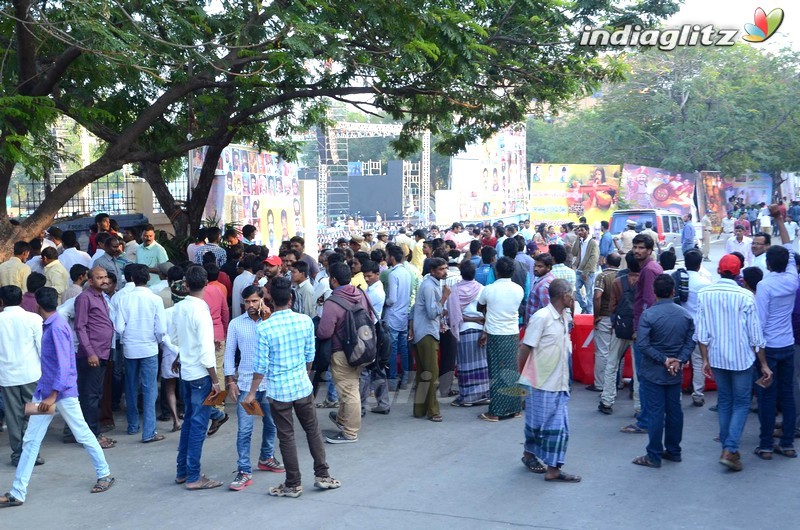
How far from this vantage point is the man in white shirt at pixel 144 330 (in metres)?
8.77

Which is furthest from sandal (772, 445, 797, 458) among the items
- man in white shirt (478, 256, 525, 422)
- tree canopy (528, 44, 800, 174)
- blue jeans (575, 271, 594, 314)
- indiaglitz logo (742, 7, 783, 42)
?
tree canopy (528, 44, 800, 174)

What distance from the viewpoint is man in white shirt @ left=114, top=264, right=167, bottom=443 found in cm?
877

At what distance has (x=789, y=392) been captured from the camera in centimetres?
773

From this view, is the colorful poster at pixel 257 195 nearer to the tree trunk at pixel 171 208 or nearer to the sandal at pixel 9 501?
the tree trunk at pixel 171 208

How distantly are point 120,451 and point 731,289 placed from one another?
19.7 feet

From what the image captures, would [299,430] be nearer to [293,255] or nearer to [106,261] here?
[293,255]

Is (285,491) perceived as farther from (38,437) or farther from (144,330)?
(144,330)

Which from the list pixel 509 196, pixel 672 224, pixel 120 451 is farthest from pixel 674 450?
pixel 509 196

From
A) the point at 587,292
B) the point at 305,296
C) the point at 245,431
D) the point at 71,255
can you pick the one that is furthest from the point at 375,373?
the point at 587,292

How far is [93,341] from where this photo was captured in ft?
28.3

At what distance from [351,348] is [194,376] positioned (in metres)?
1.65

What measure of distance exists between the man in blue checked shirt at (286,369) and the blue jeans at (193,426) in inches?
21.1

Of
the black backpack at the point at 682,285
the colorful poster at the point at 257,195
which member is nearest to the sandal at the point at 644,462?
the black backpack at the point at 682,285

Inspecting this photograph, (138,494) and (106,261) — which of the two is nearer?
(138,494)
